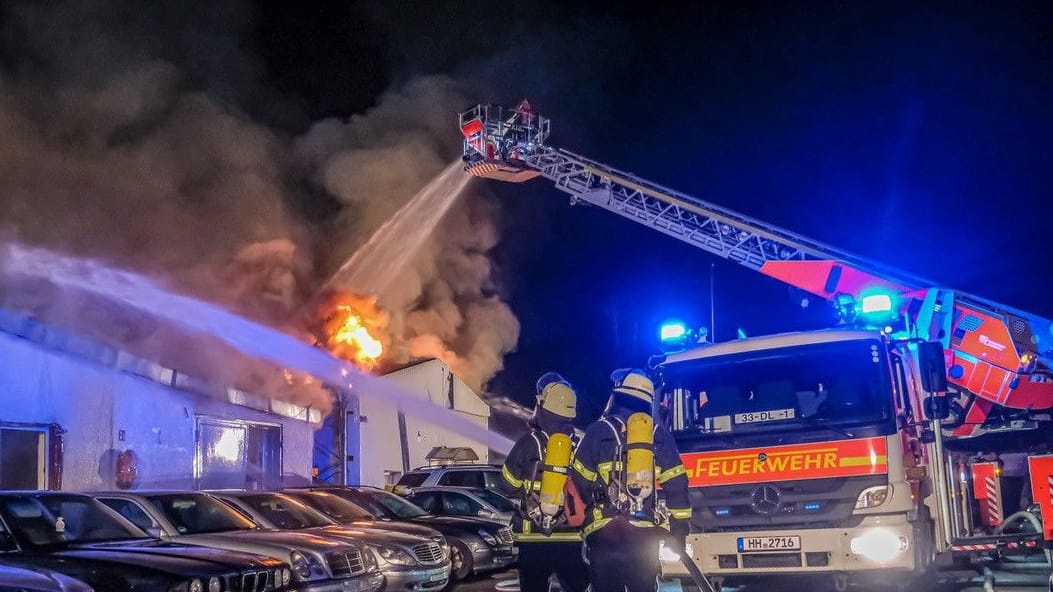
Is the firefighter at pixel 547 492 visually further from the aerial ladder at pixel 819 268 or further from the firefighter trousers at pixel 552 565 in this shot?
the aerial ladder at pixel 819 268

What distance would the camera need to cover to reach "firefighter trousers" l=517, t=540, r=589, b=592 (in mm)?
6051

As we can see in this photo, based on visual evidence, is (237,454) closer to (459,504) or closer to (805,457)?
(459,504)

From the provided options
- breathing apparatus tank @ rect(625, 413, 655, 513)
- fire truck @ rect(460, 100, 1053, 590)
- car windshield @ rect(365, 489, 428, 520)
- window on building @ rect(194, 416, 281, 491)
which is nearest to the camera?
breathing apparatus tank @ rect(625, 413, 655, 513)

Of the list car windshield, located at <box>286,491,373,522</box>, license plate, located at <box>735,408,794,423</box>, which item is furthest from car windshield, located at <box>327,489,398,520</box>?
license plate, located at <box>735,408,794,423</box>

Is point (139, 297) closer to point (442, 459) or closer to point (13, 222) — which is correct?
point (13, 222)

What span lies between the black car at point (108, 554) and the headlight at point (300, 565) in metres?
0.24

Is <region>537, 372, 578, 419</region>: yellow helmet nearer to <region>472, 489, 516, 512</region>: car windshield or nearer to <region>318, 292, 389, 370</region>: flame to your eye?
<region>472, 489, 516, 512</region>: car windshield

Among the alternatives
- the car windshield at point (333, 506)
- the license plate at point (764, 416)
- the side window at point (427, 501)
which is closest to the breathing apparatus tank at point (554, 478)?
the license plate at point (764, 416)

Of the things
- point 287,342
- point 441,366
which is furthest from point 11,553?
point 441,366

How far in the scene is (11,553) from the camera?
258 inches

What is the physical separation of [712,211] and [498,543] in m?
6.79

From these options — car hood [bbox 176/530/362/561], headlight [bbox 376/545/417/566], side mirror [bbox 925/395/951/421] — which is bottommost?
headlight [bbox 376/545/417/566]

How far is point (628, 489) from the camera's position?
5.67 meters

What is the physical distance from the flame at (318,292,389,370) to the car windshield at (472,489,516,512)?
322 inches
